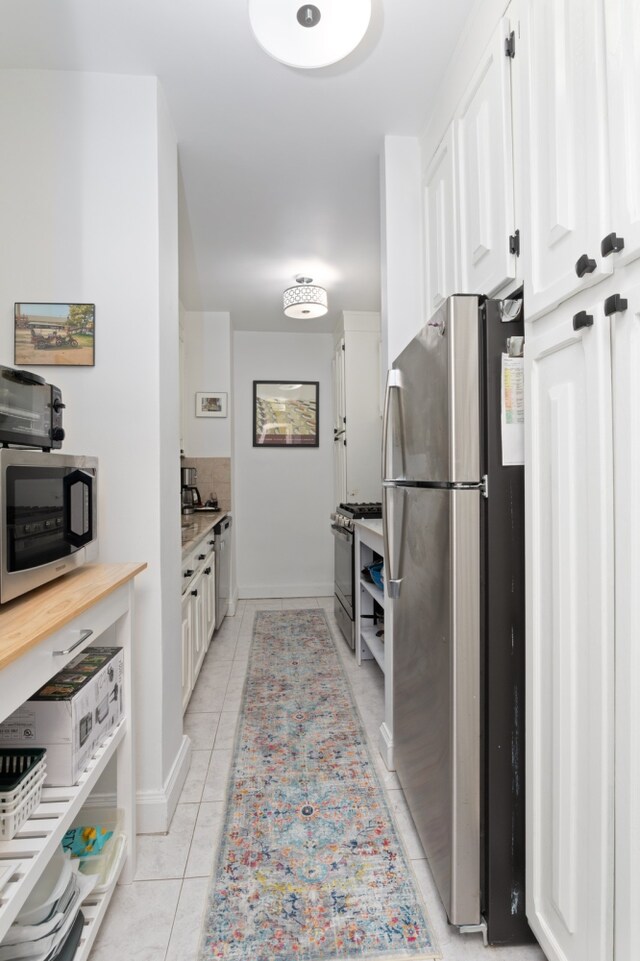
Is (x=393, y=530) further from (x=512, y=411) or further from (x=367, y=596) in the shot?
(x=367, y=596)

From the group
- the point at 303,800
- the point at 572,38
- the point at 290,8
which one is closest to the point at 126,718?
the point at 303,800

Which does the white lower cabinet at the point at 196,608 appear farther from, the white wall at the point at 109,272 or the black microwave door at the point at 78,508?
the black microwave door at the point at 78,508

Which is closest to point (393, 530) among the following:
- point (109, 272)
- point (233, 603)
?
point (109, 272)

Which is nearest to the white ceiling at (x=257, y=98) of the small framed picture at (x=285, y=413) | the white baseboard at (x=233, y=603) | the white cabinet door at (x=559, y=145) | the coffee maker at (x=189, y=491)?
the white cabinet door at (x=559, y=145)

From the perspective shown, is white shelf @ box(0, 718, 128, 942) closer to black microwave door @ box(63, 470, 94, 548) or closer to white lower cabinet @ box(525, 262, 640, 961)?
black microwave door @ box(63, 470, 94, 548)

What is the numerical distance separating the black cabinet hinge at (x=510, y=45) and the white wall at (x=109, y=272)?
3.67 ft

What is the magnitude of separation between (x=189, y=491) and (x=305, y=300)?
5.83ft

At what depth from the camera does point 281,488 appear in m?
4.59

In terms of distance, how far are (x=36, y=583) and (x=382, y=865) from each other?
1.29m

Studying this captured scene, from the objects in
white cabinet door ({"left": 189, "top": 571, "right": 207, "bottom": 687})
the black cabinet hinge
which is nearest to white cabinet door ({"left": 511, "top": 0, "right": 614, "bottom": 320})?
the black cabinet hinge

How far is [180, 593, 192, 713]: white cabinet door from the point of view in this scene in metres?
2.13

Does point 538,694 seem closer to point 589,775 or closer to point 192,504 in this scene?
point 589,775

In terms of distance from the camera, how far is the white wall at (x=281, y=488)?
4543 mm

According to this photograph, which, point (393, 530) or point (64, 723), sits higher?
point (393, 530)
